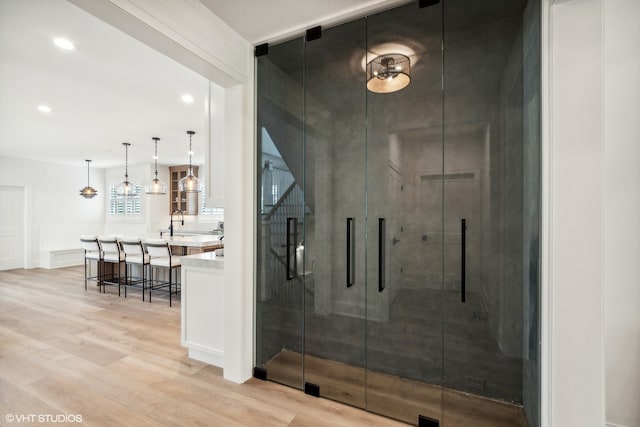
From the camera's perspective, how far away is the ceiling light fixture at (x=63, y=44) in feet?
8.11

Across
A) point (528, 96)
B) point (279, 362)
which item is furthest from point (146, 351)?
point (528, 96)

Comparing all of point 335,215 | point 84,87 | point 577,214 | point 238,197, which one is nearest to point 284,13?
A: point 238,197

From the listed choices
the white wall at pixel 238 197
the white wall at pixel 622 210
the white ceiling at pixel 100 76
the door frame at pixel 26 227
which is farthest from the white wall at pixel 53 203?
the white wall at pixel 622 210

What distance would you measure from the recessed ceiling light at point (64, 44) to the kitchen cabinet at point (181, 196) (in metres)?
5.83

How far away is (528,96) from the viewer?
1.62m

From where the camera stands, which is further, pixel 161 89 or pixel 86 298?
pixel 86 298

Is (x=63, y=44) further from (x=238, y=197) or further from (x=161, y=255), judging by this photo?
(x=161, y=255)

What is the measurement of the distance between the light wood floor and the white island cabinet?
0.47 ft

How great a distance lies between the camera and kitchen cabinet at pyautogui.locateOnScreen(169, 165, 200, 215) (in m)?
8.34

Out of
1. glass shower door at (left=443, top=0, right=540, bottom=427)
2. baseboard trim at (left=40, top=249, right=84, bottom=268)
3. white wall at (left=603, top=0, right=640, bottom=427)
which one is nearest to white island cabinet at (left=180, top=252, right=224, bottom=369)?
glass shower door at (left=443, top=0, right=540, bottom=427)

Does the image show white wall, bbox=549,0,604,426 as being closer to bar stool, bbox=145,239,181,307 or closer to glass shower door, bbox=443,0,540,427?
glass shower door, bbox=443,0,540,427

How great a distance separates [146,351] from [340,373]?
196 cm

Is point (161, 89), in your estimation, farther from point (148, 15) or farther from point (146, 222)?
point (146, 222)

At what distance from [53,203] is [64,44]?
741 cm
